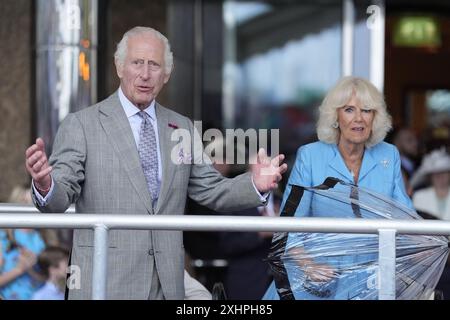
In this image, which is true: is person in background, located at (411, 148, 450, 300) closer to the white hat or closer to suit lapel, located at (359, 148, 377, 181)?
the white hat

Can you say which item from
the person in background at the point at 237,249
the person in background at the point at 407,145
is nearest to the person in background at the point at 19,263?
the person in background at the point at 237,249

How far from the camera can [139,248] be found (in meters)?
3.96

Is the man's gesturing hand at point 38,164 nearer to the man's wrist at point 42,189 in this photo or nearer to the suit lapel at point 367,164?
the man's wrist at point 42,189

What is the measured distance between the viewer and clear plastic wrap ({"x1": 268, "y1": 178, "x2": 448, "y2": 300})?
392 cm

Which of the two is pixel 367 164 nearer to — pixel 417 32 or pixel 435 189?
pixel 435 189

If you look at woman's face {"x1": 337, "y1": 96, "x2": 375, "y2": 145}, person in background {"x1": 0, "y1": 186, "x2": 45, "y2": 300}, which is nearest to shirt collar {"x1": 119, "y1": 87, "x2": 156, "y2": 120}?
woman's face {"x1": 337, "y1": 96, "x2": 375, "y2": 145}

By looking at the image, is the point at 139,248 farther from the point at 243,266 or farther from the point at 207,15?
the point at 207,15

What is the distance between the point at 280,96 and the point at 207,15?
1.88 meters

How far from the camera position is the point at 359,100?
4.53 meters

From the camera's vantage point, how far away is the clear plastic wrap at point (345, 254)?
3.92 m

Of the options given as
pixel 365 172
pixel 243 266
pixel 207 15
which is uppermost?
pixel 207 15

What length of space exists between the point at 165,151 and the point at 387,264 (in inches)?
39.9

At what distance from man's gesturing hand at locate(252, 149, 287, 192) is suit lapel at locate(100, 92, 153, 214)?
1.33 feet
